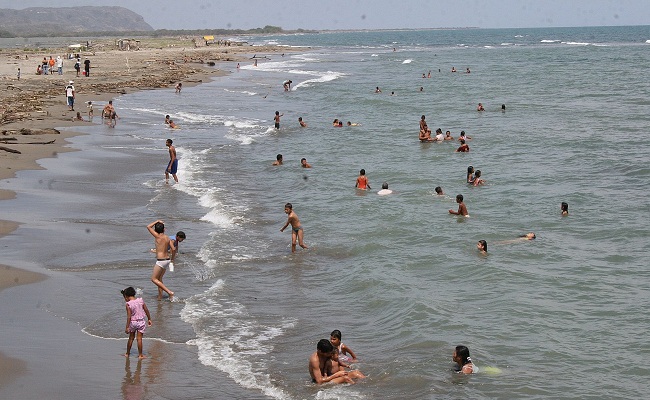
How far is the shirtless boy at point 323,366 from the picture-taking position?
1077 centimetres

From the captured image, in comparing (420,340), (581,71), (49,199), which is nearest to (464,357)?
(420,340)

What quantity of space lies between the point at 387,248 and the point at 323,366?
23.4 feet

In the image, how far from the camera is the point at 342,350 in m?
11.6

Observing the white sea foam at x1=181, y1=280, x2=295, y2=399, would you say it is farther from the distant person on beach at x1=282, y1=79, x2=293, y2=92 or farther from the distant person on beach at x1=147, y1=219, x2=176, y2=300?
the distant person on beach at x1=282, y1=79, x2=293, y2=92

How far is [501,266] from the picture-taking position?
16.3 m

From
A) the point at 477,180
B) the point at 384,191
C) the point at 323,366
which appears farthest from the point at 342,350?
the point at 477,180

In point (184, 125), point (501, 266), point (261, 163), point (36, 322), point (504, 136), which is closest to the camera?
point (36, 322)

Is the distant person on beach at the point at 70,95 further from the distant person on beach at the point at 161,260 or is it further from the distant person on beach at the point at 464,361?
the distant person on beach at the point at 464,361

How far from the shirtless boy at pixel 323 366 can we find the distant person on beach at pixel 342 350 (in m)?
0.36

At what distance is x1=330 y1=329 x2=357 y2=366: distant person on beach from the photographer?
11391 mm

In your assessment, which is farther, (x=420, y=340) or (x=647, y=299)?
(x=647, y=299)

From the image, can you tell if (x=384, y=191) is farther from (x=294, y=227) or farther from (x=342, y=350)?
(x=342, y=350)

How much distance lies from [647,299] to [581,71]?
57020 mm

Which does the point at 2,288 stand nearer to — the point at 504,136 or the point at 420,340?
the point at 420,340
